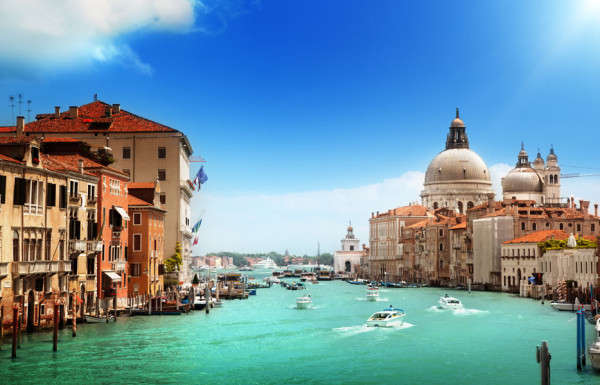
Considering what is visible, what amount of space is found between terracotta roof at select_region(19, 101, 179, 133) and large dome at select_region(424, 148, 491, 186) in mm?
77601

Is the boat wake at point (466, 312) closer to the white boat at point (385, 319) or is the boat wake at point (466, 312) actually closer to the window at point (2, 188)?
the white boat at point (385, 319)

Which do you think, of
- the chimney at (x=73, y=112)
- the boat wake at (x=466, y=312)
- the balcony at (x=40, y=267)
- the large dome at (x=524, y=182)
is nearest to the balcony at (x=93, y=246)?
the balcony at (x=40, y=267)

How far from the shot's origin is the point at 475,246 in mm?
85062

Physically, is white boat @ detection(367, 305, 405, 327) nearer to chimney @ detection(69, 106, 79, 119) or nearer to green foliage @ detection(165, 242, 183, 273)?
green foliage @ detection(165, 242, 183, 273)

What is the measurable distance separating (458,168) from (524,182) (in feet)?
46.3

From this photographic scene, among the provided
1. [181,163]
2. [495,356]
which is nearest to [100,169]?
[181,163]

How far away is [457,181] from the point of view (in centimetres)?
12619

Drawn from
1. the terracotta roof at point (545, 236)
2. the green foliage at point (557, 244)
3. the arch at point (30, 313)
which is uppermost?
the terracotta roof at point (545, 236)

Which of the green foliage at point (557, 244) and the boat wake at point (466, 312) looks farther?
the green foliage at point (557, 244)

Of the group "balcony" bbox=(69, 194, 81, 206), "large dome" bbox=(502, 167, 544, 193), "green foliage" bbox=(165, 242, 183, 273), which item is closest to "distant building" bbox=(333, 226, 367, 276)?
"large dome" bbox=(502, 167, 544, 193)

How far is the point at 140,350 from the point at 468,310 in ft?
91.8

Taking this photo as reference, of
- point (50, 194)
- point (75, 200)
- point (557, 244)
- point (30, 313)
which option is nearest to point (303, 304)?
point (75, 200)

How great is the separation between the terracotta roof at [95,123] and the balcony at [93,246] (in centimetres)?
1881

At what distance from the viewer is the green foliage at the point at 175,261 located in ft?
178
